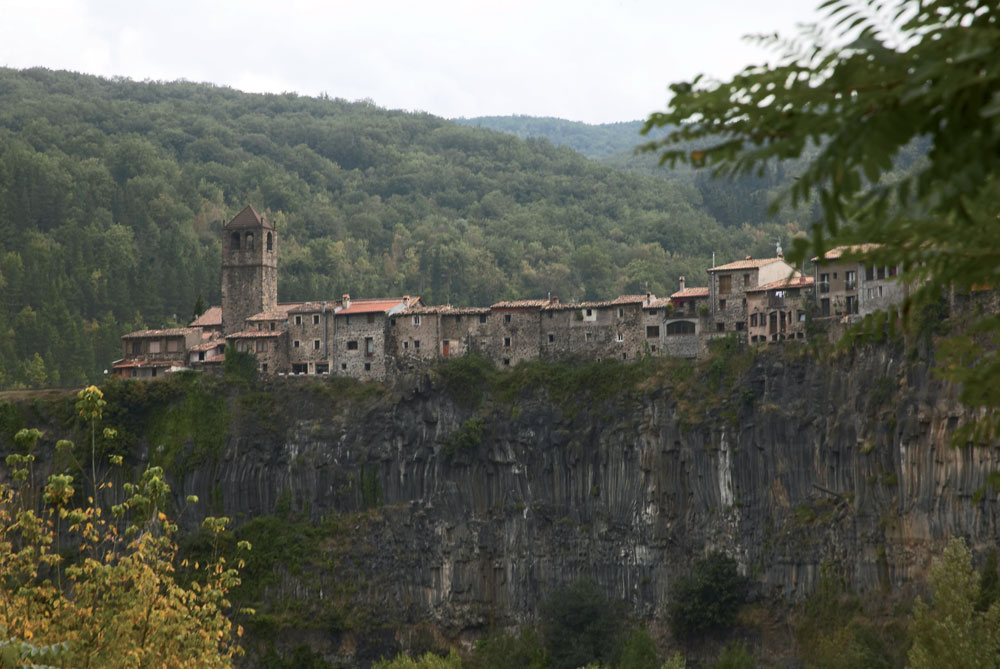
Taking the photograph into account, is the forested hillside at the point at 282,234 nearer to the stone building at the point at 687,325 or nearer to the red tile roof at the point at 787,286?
the stone building at the point at 687,325

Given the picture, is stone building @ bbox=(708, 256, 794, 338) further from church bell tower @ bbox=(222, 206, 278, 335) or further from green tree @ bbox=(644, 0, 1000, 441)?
green tree @ bbox=(644, 0, 1000, 441)

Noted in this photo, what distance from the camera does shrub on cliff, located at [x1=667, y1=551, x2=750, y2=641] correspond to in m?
70.3

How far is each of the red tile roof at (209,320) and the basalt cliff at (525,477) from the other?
11391 mm

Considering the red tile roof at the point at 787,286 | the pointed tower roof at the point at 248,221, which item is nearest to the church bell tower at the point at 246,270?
the pointed tower roof at the point at 248,221

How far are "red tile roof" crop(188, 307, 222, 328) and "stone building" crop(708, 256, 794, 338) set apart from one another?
35.0 meters

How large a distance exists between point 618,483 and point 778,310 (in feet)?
42.3

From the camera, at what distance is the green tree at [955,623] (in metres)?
48.7

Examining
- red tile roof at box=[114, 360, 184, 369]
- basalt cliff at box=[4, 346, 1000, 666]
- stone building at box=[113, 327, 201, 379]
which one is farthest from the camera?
stone building at box=[113, 327, 201, 379]

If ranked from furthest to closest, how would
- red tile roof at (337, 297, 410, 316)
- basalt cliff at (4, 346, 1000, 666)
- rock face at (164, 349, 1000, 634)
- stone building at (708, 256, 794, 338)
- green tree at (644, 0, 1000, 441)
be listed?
red tile roof at (337, 297, 410, 316)
stone building at (708, 256, 794, 338)
basalt cliff at (4, 346, 1000, 666)
rock face at (164, 349, 1000, 634)
green tree at (644, 0, 1000, 441)

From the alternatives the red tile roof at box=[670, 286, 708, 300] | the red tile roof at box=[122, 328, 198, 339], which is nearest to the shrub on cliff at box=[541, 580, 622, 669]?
the red tile roof at box=[670, 286, 708, 300]

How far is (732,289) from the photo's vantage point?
263 feet

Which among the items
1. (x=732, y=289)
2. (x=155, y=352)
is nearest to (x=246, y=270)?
(x=155, y=352)

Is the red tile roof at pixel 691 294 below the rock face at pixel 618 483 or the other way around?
the other way around

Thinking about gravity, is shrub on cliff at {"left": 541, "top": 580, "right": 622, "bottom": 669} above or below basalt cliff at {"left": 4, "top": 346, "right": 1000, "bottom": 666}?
below
